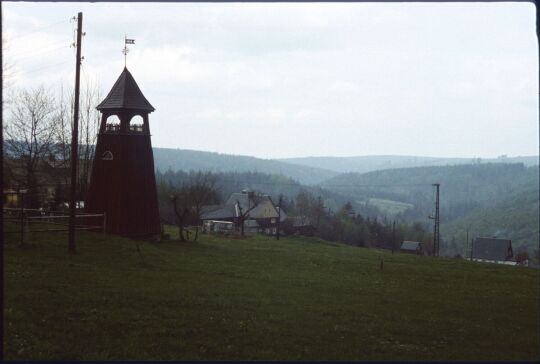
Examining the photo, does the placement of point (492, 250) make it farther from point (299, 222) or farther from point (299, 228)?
point (299, 222)

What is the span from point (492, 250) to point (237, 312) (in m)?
74.0

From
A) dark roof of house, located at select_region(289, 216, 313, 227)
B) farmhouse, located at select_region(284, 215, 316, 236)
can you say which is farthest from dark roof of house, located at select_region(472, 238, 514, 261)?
dark roof of house, located at select_region(289, 216, 313, 227)

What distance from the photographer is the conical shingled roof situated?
30.5 meters

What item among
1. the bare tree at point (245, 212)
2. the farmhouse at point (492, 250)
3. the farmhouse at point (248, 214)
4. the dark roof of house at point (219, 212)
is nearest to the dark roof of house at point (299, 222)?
the farmhouse at point (248, 214)

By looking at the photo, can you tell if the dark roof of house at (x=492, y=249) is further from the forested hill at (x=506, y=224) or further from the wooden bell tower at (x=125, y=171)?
the wooden bell tower at (x=125, y=171)

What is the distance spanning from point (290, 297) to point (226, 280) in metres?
3.47

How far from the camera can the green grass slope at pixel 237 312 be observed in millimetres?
10227

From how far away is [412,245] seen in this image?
81.4 m

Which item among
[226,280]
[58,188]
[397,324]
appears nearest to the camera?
[397,324]

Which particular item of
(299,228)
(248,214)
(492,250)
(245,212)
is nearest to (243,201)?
(248,214)

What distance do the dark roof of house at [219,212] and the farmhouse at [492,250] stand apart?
38.6 m

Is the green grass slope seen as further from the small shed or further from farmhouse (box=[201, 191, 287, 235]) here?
farmhouse (box=[201, 191, 287, 235])

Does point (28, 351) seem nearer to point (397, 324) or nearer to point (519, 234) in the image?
point (397, 324)

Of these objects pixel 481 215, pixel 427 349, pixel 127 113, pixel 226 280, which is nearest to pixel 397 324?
pixel 427 349
